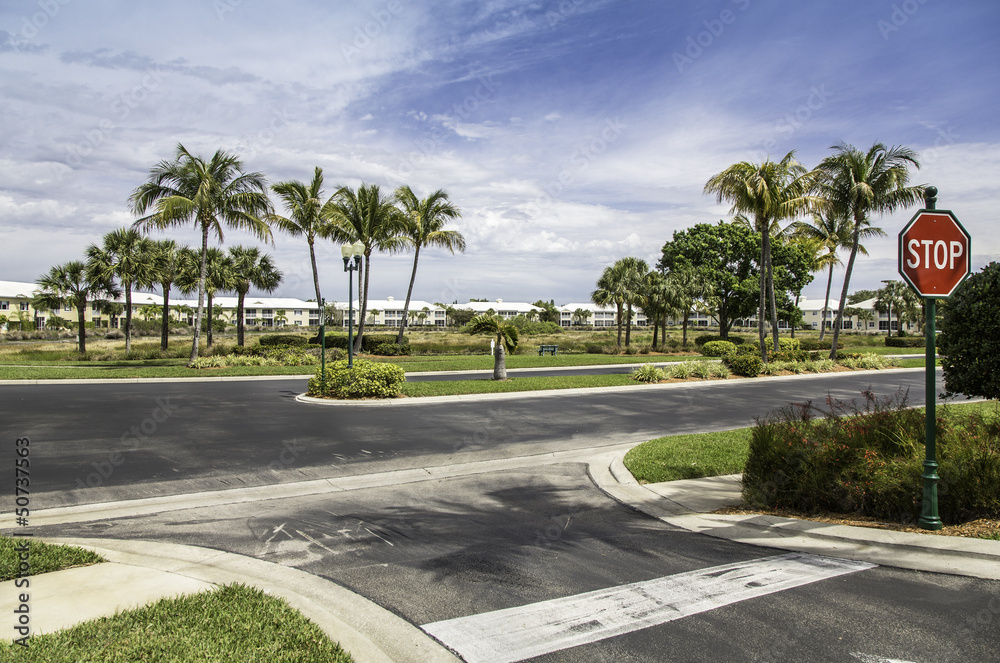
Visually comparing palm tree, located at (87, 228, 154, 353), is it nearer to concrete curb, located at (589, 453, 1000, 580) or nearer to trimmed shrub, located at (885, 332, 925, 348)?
concrete curb, located at (589, 453, 1000, 580)

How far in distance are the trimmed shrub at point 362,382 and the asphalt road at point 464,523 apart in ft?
7.19

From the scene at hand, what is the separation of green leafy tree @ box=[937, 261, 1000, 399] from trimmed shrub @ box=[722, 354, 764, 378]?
57.4ft

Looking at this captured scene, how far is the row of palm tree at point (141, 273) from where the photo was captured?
41.1 m

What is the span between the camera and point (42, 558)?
5.05 meters

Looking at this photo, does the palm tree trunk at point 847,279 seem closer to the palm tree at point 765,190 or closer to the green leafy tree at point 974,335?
the palm tree at point 765,190

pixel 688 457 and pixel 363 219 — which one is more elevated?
pixel 363 219

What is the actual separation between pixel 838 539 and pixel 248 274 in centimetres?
4717

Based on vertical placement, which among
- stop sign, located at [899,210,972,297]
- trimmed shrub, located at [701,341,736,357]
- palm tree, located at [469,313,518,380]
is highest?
stop sign, located at [899,210,972,297]

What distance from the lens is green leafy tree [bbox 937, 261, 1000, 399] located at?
6980 mm

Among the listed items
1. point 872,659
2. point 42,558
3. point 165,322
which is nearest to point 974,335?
point 872,659

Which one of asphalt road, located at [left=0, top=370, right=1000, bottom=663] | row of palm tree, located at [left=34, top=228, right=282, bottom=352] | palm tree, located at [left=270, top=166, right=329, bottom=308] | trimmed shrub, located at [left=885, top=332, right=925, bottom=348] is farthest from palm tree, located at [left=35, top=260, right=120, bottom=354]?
trimmed shrub, located at [left=885, top=332, right=925, bottom=348]

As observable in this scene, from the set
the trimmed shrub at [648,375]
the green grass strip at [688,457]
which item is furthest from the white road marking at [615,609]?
the trimmed shrub at [648,375]

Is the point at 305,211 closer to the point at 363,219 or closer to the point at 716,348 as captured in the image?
the point at 363,219

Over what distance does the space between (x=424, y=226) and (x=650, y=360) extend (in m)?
15.7
